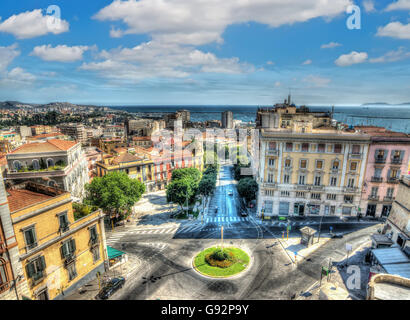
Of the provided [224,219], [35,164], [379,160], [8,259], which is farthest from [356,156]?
[35,164]

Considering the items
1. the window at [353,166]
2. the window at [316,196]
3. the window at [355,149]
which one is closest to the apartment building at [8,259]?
the window at [316,196]

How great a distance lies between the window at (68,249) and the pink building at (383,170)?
52.2 metres

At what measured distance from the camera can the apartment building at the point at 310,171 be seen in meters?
46.9

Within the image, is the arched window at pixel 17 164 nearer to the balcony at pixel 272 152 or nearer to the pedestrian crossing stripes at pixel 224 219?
the pedestrian crossing stripes at pixel 224 219

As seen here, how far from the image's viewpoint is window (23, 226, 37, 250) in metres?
24.4

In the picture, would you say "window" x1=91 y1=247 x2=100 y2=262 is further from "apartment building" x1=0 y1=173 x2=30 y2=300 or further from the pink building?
the pink building

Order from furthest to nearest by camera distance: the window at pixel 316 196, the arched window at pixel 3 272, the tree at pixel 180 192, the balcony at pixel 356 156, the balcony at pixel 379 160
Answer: the tree at pixel 180 192
the window at pixel 316 196
the balcony at pixel 356 156
the balcony at pixel 379 160
the arched window at pixel 3 272

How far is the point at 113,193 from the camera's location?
44.2 m

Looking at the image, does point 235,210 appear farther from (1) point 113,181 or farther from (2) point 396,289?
(2) point 396,289

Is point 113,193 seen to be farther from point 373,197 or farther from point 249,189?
point 373,197

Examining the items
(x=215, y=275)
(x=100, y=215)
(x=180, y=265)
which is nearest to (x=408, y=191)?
(x=215, y=275)

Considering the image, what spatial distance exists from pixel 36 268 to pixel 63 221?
5.22 meters

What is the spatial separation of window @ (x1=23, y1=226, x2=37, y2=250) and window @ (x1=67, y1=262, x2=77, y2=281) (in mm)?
6015
